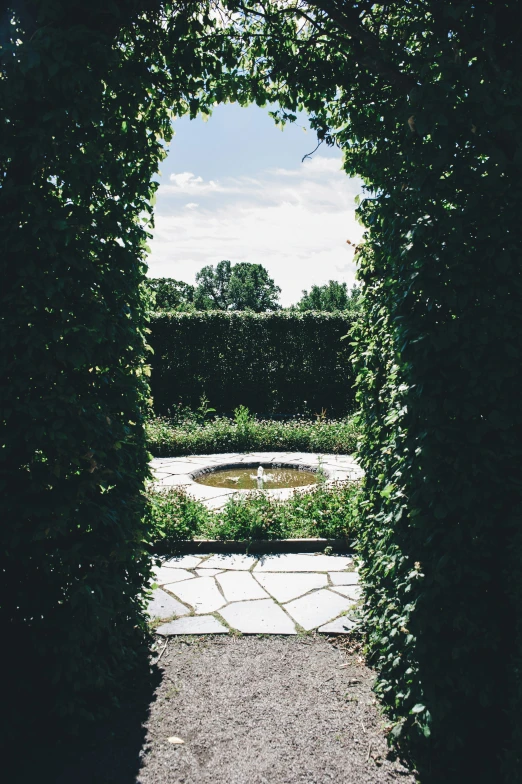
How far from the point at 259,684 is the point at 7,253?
2.95 m

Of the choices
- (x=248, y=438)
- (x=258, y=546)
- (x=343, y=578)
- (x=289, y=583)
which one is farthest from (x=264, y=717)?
(x=248, y=438)

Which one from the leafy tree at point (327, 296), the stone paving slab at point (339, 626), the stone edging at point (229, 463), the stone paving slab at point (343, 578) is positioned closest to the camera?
the stone paving slab at point (339, 626)

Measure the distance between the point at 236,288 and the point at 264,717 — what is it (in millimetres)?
65916

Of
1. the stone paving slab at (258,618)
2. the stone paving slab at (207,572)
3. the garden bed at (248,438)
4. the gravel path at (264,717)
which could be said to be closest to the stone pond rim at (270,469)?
the garden bed at (248,438)

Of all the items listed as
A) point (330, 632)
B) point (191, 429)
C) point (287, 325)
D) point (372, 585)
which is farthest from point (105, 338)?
point (287, 325)

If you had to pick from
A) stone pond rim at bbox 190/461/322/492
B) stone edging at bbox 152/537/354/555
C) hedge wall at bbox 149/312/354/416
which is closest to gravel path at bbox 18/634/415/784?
stone edging at bbox 152/537/354/555

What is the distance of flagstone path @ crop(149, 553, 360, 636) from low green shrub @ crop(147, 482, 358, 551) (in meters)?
0.30

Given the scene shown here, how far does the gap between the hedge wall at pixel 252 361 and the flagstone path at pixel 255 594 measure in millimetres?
9183

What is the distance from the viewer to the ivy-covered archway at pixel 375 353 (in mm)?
2301

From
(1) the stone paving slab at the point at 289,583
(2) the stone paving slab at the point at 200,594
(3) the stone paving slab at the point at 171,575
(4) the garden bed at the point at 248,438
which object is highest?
(4) the garden bed at the point at 248,438

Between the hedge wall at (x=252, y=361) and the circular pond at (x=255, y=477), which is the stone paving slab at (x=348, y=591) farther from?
the hedge wall at (x=252, y=361)

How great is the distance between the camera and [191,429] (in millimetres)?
10758

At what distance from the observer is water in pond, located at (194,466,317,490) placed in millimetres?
7797

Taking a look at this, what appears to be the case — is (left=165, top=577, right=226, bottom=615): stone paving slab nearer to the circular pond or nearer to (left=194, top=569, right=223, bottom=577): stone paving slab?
(left=194, top=569, right=223, bottom=577): stone paving slab
